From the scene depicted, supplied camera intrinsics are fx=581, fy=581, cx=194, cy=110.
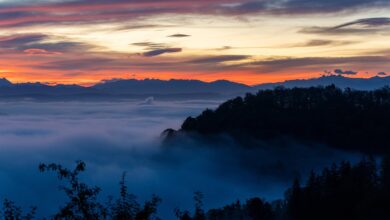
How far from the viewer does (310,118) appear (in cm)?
10762

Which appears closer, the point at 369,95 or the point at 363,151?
the point at 363,151

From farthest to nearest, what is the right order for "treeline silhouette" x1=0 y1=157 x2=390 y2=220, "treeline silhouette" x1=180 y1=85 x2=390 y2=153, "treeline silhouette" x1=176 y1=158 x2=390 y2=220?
"treeline silhouette" x1=180 y1=85 x2=390 y2=153 → "treeline silhouette" x1=176 y1=158 x2=390 y2=220 → "treeline silhouette" x1=0 y1=157 x2=390 y2=220

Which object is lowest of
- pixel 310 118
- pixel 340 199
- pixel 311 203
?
pixel 311 203

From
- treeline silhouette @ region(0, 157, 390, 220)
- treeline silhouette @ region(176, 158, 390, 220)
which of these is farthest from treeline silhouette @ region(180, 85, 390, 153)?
treeline silhouette @ region(176, 158, 390, 220)

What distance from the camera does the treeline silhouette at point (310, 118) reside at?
99562 mm

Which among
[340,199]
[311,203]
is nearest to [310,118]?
[311,203]

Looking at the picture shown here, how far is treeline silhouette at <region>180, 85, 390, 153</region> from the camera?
99.6 meters

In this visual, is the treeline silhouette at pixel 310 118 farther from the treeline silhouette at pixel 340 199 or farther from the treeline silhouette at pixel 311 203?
the treeline silhouette at pixel 340 199

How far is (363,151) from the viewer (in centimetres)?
9519

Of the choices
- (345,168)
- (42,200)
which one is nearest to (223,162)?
(42,200)

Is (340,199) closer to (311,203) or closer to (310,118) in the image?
(311,203)

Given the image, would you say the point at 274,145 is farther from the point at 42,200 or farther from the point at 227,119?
the point at 42,200

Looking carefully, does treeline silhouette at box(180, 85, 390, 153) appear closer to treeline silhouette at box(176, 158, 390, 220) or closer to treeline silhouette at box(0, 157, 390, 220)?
treeline silhouette at box(0, 157, 390, 220)

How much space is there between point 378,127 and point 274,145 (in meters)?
18.8
